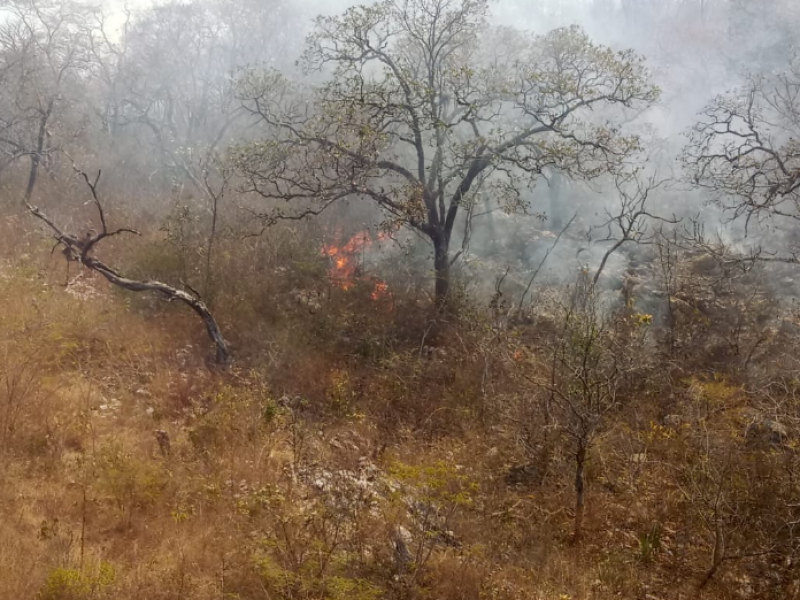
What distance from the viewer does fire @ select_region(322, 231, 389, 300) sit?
836 cm

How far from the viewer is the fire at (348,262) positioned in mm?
8359

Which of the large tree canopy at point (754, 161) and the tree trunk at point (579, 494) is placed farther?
the large tree canopy at point (754, 161)

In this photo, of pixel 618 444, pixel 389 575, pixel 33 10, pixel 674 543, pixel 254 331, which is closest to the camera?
pixel 389 575

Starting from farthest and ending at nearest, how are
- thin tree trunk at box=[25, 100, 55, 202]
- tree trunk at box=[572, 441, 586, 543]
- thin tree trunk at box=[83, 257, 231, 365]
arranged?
1. thin tree trunk at box=[25, 100, 55, 202]
2. thin tree trunk at box=[83, 257, 231, 365]
3. tree trunk at box=[572, 441, 586, 543]

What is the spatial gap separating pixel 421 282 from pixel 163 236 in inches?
183

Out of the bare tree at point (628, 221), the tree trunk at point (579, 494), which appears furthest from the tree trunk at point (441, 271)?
the tree trunk at point (579, 494)

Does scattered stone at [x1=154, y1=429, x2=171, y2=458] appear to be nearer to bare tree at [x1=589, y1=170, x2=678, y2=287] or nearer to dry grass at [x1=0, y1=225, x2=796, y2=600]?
dry grass at [x1=0, y1=225, x2=796, y2=600]

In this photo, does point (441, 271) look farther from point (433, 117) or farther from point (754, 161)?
point (754, 161)

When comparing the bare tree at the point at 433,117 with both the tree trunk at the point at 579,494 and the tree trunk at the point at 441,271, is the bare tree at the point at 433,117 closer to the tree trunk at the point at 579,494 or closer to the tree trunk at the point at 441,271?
the tree trunk at the point at 441,271

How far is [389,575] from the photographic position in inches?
136

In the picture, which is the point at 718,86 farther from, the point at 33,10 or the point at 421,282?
the point at 33,10

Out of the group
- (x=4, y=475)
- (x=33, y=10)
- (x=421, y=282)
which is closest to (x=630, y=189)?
(x=421, y=282)

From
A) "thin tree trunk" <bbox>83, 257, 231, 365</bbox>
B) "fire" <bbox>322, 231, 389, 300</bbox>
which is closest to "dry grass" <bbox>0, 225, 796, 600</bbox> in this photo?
"thin tree trunk" <bbox>83, 257, 231, 365</bbox>

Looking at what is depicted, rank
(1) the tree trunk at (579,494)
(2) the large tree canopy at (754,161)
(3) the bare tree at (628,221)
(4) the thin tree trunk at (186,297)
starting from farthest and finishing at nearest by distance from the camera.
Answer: (3) the bare tree at (628,221)
(2) the large tree canopy at (754,161)
(4) the thin tree trunk at (186,297)
(1) the tree trunk at (579,494)
